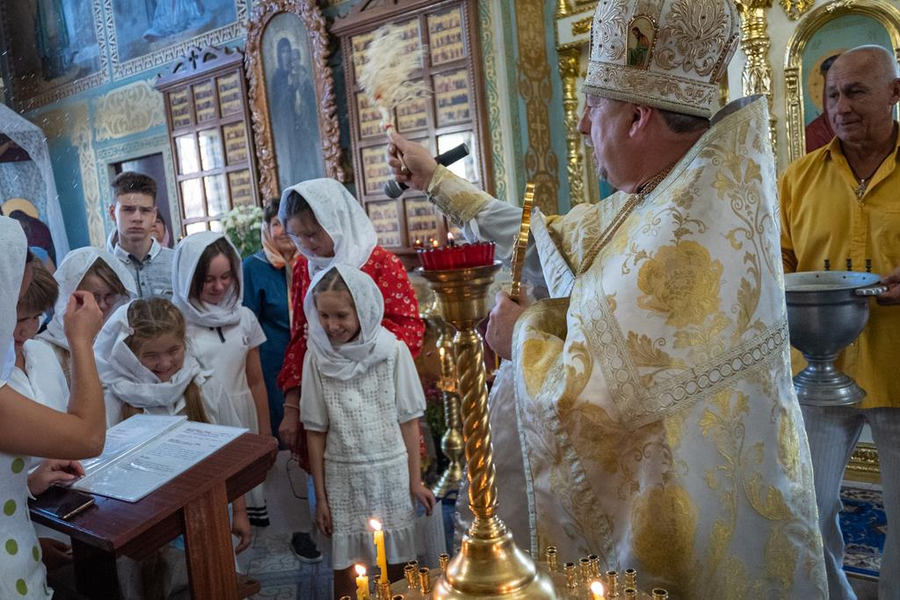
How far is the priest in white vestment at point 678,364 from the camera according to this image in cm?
119

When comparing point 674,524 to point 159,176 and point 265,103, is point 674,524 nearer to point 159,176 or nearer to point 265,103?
point 265,103

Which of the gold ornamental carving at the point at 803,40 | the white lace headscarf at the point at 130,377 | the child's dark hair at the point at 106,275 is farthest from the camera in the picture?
the gold ornamental carving at the point at 803,40

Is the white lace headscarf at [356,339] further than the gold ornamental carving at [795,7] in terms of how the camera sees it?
No

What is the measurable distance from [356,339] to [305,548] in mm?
1265

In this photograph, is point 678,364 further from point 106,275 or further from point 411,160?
point 106,275

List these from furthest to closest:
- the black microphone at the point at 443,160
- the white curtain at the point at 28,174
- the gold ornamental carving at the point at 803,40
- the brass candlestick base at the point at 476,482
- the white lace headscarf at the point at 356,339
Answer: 1. the gold ornamental carving at the point at 803,40
2. the white curtain at the point at 28,174
3. the white lace headscarf at the point at 356,339
4. the black microphone at the point at 443,160
5. the brass candlestick base at the point at 476,482

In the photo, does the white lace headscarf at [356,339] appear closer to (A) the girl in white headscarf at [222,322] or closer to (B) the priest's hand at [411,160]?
(A) the girl in white headscarf at [222,322]

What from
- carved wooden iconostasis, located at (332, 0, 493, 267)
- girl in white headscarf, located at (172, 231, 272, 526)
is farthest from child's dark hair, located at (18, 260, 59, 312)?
carved wooden iconostasis, located at (332, 0, 493, 267)

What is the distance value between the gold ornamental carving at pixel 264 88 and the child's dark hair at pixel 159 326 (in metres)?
3.94

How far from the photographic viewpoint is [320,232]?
3.04m

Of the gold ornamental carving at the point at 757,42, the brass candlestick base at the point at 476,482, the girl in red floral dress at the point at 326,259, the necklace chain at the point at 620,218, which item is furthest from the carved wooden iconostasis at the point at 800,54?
the brass candlestick base at the point at 476,482

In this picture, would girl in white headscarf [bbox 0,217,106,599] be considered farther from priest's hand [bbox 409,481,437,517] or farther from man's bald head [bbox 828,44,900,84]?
man's bald head [bbox 828,44,900,84]

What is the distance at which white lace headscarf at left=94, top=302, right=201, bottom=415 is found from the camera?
8.48 feet

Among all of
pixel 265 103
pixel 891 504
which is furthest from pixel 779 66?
pixel 265 103
